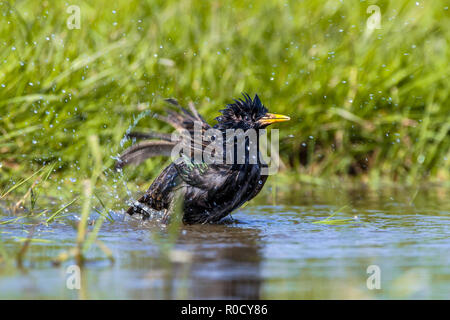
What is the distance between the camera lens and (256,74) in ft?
25.5

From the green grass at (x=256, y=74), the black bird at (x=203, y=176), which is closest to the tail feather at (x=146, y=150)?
the black bird at (x=203, y=176)

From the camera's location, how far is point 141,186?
679 centimetres

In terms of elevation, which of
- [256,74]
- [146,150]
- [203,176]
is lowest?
[203,176]

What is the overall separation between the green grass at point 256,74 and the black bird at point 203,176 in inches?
43.4

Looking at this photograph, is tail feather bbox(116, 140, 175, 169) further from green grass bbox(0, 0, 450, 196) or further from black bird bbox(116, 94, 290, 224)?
green grass bbox(0, 0, 450, 196)

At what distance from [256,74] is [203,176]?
2627mm

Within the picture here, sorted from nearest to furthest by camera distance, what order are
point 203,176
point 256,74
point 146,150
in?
point 203,176
point 146,150
point 256,74

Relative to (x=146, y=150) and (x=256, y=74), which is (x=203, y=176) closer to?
(x=146, y=150)

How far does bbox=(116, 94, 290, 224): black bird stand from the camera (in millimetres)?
5332

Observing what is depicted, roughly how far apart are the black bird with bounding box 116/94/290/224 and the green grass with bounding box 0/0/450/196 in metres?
1.10

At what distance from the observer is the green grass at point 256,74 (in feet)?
22.6

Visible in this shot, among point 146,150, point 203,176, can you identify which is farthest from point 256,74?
point 203,176

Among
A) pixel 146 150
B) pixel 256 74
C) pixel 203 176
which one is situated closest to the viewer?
pixel 203 176
